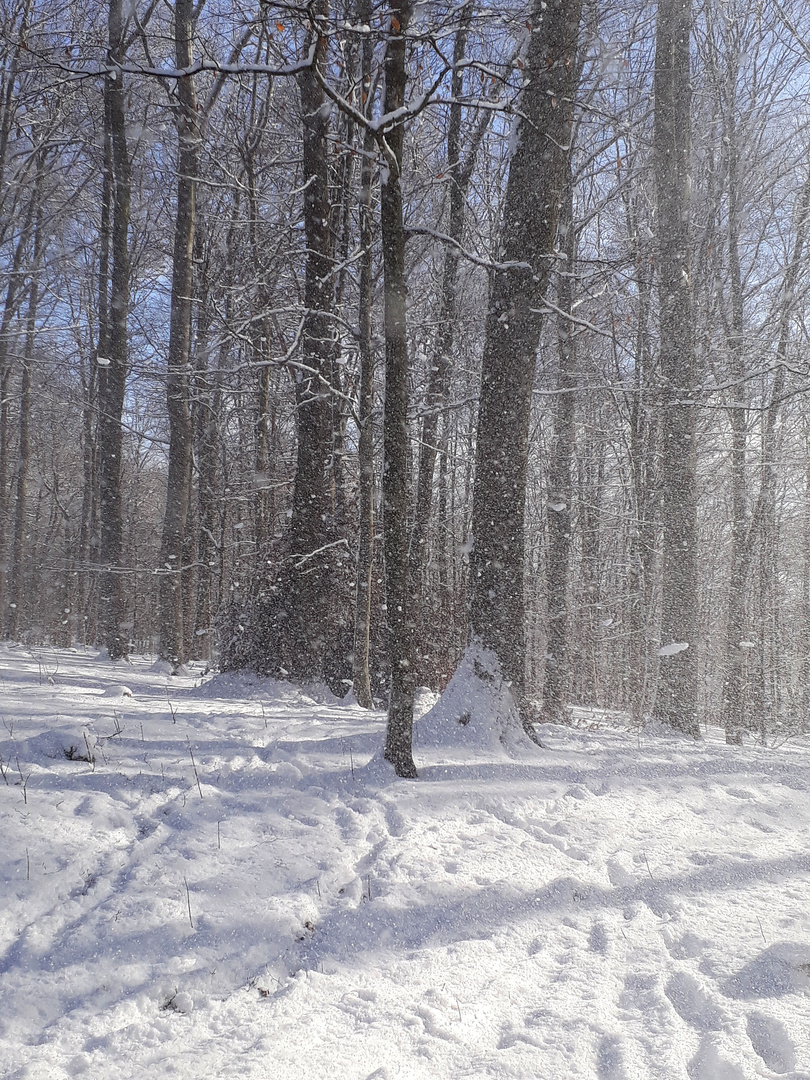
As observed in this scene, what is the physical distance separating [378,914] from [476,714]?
241 centimetres

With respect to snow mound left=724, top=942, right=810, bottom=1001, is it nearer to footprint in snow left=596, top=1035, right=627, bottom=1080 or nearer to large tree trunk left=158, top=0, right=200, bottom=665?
footprint in snow left=596, top=1035, right=627, bottom=1080

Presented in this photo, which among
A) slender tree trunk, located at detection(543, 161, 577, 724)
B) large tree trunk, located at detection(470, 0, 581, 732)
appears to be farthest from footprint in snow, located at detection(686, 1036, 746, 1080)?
slender tree trunk, located at detection(543, 161, 577, 724)

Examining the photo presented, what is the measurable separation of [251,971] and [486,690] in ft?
10.2

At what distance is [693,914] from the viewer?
3.23m

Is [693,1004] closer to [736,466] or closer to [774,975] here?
[774,975]

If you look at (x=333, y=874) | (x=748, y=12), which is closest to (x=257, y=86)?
(x=748, y=12)

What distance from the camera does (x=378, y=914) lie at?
3066 mm

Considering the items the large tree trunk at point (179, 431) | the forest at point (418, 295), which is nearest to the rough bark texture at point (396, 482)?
the forest at point (418, 295)

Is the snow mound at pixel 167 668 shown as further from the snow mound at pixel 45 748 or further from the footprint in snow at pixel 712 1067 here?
the footprint in snow at pixel 712 1067

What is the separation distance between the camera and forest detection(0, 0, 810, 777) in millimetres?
5566

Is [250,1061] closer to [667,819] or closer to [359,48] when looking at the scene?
[667,819]

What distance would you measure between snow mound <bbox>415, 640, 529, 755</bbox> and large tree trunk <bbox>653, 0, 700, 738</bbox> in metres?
3.47

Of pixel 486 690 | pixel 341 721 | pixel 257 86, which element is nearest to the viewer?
pixel 486 690

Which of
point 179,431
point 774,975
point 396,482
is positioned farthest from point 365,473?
point 774,975
